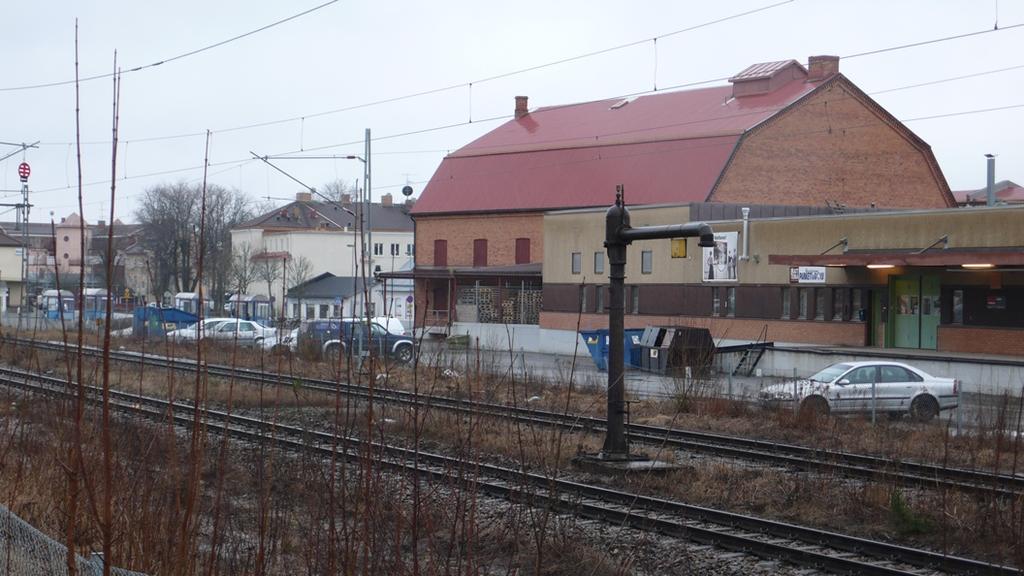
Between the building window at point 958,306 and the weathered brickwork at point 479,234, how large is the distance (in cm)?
2717

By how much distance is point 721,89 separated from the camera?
63.6 m

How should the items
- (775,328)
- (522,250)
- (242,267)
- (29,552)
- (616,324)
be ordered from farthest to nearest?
(242,267) < (522,250) < (775,328) < (616,324) < (29,552)

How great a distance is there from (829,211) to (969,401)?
27.5m

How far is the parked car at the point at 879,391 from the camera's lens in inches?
998

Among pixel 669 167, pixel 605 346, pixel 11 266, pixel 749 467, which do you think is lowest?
pixel 749 467

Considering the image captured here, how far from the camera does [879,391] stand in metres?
25.6

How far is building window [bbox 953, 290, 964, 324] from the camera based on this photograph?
37.8 meters

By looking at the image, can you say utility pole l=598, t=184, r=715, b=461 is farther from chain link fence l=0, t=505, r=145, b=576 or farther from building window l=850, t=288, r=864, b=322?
building window l=850, t=288, r=864, b=322

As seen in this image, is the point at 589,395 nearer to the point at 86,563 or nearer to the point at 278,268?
the point at 86,563

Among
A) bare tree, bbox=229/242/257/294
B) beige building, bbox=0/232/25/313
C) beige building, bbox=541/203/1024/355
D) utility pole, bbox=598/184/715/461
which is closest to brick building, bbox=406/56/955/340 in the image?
beige building, bbox=541/203/1024/355

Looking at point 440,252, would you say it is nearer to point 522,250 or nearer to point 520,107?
point 522,250

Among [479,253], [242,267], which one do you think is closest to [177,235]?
[242,267]

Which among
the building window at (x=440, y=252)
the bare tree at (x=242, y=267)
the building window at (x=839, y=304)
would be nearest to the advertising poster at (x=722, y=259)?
the building window at (x=839, y=304)

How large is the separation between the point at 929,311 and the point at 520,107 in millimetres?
37710
